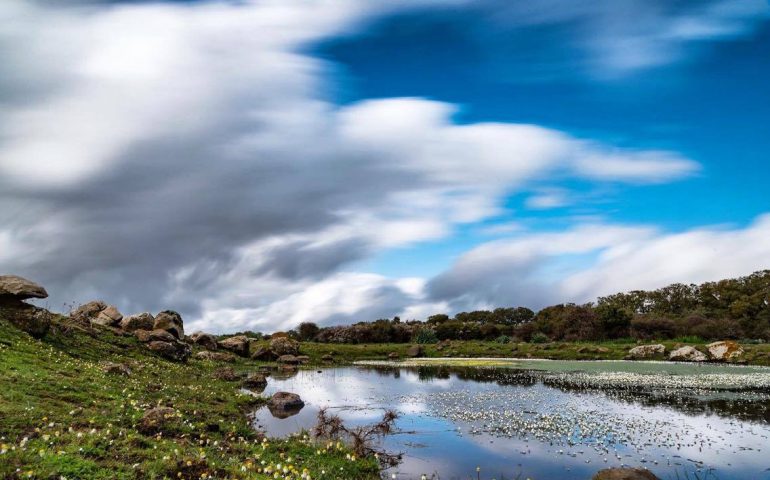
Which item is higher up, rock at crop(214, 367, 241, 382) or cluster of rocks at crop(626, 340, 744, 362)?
rock at crop(214, 367, 241, 382)

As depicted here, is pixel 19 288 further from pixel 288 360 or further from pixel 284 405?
pixel 288 360

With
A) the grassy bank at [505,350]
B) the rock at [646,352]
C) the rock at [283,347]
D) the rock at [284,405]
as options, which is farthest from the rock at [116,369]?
the rock at [646,352]

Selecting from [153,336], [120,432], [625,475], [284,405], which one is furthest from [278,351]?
[625,475]

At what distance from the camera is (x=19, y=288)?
3869 centimetres

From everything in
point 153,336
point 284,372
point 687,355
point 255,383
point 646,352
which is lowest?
point 687,355

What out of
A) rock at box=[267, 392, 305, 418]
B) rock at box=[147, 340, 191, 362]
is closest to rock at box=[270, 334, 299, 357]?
rock at box=[147, 340, 191, 362]

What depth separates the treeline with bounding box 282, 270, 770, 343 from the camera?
326ft

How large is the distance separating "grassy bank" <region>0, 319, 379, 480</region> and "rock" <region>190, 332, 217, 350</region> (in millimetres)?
35836

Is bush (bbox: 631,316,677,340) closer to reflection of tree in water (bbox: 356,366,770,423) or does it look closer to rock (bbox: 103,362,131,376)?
reflection of tree in water (bbox: 356,366,770,423)

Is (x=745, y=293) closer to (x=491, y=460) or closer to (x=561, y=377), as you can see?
(x=561, y=377)

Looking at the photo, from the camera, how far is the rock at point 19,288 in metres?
38.2

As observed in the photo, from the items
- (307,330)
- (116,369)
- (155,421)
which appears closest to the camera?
(155,421)

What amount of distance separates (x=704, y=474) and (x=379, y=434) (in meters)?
13.3

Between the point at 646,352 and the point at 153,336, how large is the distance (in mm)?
69765
